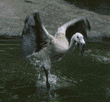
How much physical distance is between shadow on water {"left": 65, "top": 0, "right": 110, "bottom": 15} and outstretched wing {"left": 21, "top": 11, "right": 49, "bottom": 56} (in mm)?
7178

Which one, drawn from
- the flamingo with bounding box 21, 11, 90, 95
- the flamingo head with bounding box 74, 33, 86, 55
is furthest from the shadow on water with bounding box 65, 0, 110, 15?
the flamingo head with bounding box 74, 33, 86, 55

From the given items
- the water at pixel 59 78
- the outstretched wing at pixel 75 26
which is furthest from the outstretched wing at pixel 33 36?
the outstretched wing at pixel 75 26

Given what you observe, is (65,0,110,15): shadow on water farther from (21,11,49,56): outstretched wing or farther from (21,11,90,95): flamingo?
(21,11,49,56): outstretched wing

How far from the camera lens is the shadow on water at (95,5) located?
38.5 ft

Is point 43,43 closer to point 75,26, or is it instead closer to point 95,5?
point 75,26

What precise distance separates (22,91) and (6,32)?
3904 mm

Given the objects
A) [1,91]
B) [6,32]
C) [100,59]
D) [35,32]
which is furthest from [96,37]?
[1,91]

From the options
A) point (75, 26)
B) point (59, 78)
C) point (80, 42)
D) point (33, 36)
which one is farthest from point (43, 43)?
point (75, 26)

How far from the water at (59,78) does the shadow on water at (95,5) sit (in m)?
4.66

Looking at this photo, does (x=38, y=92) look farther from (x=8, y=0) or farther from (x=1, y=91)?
(x=8, y=0)

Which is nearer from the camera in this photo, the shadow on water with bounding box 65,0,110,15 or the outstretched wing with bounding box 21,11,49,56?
the outstretched wing with bounding box 21,11,49,56

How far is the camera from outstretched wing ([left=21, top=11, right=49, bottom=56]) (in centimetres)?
458

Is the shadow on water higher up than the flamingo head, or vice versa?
the flamingo head

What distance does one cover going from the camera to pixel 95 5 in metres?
12.1
